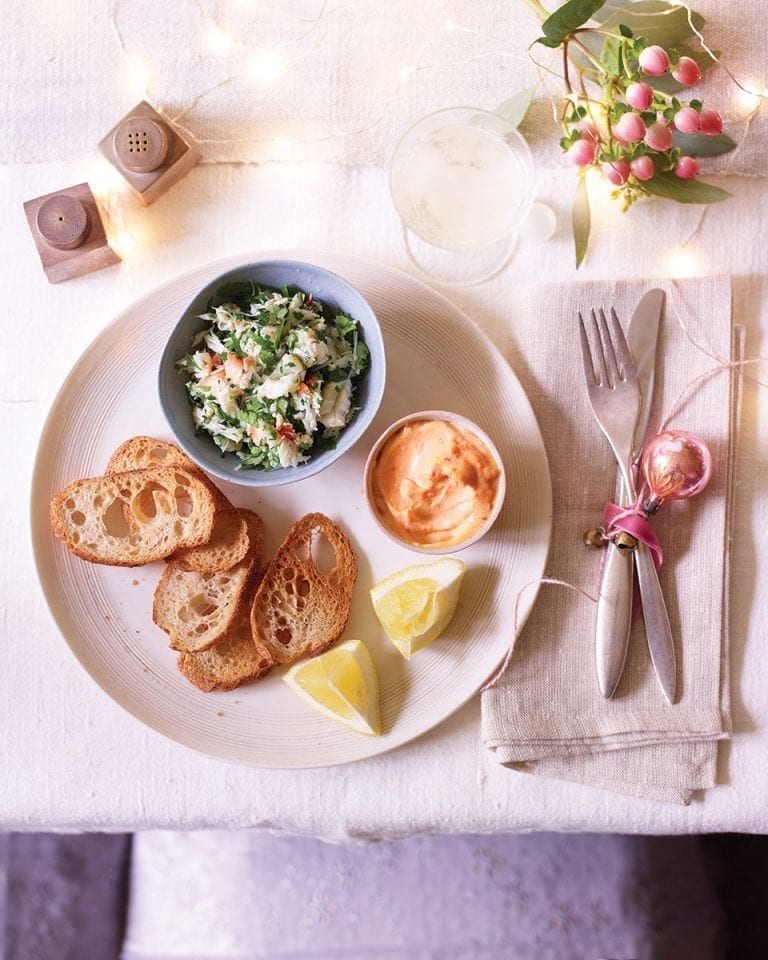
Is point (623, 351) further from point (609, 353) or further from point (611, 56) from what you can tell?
point (611, 56)

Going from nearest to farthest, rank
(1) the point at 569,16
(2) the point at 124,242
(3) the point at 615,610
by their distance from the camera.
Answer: (1) the point at 569,16 → (3) the point at 615,610 → (2) the point at 124,242

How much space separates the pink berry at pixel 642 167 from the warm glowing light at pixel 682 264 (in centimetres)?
15

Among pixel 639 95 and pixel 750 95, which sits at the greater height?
pixel 750 95

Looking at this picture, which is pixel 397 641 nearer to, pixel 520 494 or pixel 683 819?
pixel 520 494

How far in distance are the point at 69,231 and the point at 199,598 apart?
63cm

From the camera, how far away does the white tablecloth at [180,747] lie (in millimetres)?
1441

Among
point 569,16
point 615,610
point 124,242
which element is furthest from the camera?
point 124,242

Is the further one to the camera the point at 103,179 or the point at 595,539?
the point at 103,179

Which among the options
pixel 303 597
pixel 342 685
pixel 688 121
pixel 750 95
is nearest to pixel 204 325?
pixel 303 597

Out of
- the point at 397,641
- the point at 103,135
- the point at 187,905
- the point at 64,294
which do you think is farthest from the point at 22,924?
the point at 103,135

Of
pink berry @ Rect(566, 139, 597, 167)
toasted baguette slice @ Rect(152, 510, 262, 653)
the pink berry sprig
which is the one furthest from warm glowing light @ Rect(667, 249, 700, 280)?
toasted baguette slice @ Rect(152, 510, 262, 653)

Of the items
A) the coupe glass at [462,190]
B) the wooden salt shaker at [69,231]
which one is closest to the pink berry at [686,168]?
the coupe glass at [462,190]

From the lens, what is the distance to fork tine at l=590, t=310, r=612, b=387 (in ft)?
4.70

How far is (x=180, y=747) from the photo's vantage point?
1.46 meters
